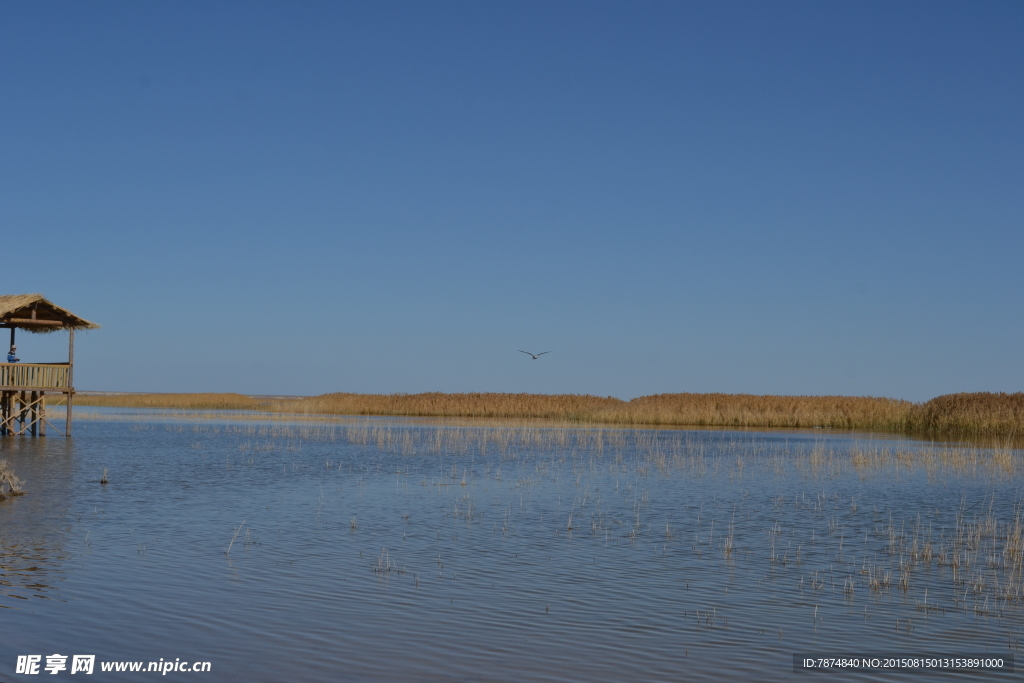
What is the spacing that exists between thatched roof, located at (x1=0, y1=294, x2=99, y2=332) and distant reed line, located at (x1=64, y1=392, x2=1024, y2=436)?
87.9 feet

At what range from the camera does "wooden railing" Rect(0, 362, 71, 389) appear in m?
32.8

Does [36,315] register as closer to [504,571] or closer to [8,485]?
[8,485]

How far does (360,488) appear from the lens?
19.5 metres

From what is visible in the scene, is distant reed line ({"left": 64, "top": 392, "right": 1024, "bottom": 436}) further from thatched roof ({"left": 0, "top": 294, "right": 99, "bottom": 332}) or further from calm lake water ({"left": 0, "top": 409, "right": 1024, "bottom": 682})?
thatched roof ({"left": 0, "top": 294, "right": 99, "bottom": 332})

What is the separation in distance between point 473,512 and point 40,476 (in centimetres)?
1051

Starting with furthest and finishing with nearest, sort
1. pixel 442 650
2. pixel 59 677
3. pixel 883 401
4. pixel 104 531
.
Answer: pixel 883 401 → pixel 104 531 → pixel 442 650 → pixel 59 677

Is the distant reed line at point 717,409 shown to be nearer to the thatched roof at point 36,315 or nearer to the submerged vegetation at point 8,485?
the thatched roof at point 36,315

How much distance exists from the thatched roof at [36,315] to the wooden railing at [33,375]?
1.52m

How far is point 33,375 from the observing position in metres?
33.4

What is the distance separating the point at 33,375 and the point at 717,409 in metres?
34.9

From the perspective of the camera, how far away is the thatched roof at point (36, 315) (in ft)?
104

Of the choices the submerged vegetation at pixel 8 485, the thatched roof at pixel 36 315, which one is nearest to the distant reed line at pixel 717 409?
the thatched roof at pixel 36 315

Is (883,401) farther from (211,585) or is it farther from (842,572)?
(211,585)

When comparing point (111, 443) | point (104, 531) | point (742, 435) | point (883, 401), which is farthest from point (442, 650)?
point (883, 401)
